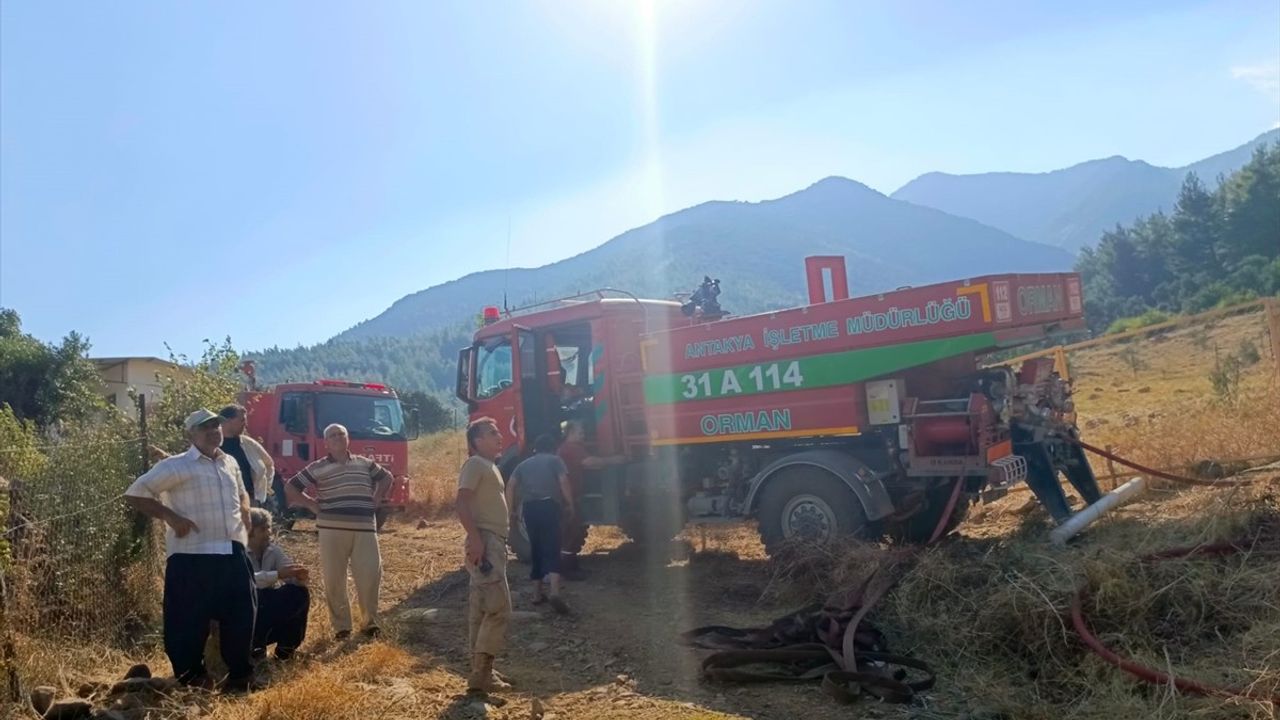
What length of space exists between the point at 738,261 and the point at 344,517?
129m

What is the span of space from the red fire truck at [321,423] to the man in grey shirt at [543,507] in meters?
6.93

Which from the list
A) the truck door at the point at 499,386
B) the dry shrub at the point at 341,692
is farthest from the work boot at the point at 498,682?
the truck door at the point at 499,386

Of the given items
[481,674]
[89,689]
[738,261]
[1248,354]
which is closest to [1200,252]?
[1248,354]

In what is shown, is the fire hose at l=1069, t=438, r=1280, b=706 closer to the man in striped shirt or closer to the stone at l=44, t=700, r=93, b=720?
the man in striped shirt

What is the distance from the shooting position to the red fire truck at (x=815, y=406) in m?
7.36

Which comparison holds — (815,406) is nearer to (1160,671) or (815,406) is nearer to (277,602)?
(1160,671)

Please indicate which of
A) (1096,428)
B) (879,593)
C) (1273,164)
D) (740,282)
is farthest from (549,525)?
(740,282)

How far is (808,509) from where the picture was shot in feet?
26.1

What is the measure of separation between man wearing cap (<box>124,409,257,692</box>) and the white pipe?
5479mm

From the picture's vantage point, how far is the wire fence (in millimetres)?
5230

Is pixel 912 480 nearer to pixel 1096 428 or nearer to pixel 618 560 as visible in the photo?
pixel 618 560

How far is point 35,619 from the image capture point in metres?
5.40

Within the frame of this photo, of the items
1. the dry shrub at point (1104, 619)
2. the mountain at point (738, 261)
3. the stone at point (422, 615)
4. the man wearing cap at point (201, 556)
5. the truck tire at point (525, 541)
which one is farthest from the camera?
the mountain at point (738, 261)

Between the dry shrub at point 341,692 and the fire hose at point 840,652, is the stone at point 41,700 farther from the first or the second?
the fire hose at point 840,652
